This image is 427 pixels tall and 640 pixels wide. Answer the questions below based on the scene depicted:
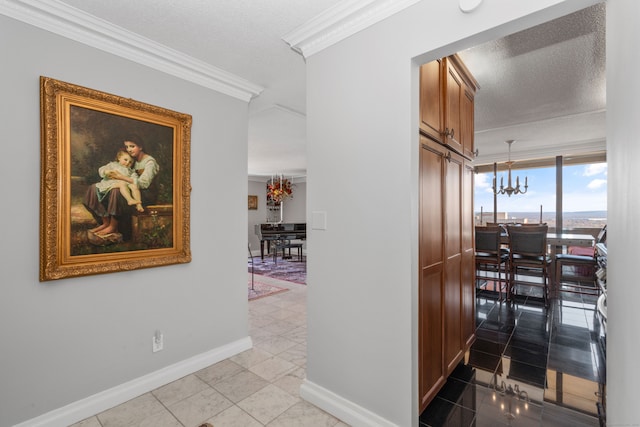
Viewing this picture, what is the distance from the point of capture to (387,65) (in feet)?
5.58

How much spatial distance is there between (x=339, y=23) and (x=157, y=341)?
2.59 metres

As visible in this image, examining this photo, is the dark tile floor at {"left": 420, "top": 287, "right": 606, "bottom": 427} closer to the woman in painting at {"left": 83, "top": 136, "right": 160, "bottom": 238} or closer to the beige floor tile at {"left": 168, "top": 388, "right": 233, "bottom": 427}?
the beige floor tile at {"left": 168, "top": 388, "right": 233, "bottom": 427}

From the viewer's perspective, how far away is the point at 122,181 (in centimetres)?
208

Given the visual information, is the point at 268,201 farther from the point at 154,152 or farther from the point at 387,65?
the point at 387,65

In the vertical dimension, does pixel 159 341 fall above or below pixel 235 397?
above

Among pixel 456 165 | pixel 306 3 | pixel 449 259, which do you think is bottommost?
pixel 449 259

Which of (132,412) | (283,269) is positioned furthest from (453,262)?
(283,269)

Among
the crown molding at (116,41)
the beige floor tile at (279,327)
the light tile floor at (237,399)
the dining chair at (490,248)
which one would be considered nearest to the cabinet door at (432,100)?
the crown molding at (116,41)

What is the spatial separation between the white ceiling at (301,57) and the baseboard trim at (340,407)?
2.42 m

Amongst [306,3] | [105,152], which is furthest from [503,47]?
[105,152]

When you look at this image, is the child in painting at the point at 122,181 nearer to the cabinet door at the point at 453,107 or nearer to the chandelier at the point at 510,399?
the cabinet door at the point at 453,107

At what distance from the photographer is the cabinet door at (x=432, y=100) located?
1.79 metres

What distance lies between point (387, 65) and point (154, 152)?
1.77 metres

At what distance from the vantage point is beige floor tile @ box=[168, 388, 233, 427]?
1888 mm
